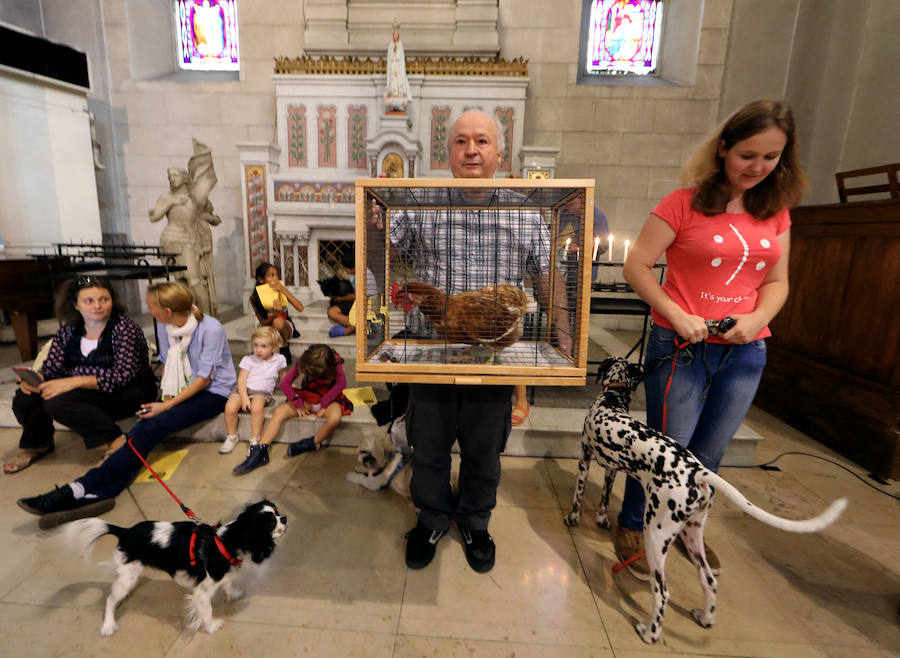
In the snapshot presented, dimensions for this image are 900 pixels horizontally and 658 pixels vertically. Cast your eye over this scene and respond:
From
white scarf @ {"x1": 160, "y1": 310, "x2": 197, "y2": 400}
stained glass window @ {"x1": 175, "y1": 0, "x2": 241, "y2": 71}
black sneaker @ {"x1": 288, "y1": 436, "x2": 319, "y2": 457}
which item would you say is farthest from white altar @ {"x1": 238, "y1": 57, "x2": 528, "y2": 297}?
black sneaker @ {"x1": 288, "y1": 436, "x2": 319, "y2": 457}

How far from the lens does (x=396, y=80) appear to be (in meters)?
5.32

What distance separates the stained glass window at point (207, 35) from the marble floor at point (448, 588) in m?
7.21

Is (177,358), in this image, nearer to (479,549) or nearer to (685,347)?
(479,549)

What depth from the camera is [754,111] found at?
1.48 m

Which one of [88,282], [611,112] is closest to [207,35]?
[88,282]

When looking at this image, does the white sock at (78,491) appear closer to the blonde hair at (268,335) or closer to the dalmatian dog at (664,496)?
the blonde hair at (268,335)

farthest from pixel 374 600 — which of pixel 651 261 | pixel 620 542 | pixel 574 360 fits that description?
pixel 651 261

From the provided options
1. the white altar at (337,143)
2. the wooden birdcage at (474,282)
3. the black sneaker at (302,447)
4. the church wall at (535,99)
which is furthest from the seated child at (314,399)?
the church wall at (535,99)

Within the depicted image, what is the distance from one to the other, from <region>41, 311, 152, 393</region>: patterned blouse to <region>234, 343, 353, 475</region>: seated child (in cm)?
97

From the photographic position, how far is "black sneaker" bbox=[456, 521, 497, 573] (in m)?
1.99

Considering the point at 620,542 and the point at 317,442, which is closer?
the point at 620,542

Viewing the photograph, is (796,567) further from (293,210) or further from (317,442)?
(293,210)

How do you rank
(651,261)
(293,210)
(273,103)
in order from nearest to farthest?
(651,261)
(293,210)
(273,103)

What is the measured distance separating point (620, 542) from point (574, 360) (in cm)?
125
